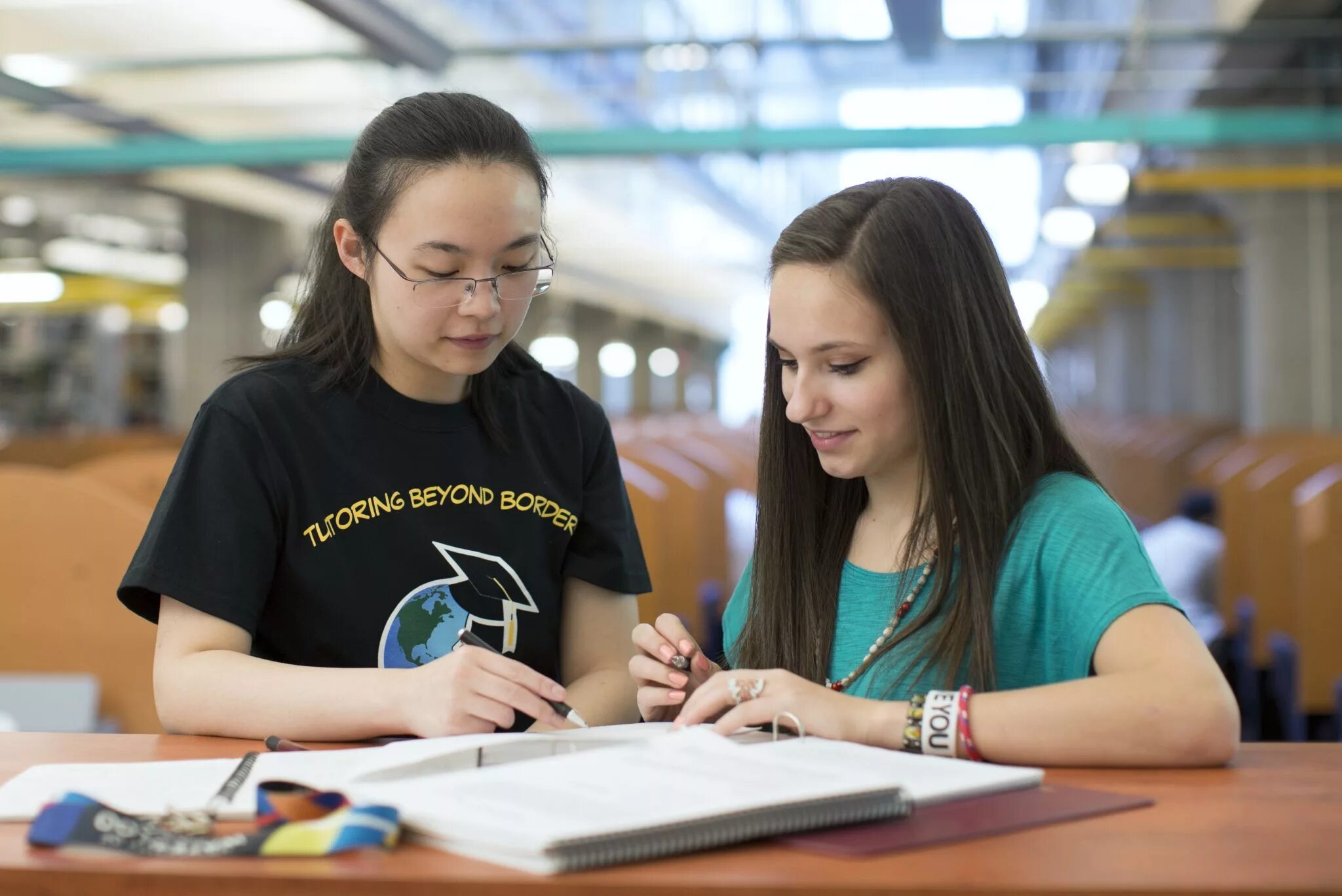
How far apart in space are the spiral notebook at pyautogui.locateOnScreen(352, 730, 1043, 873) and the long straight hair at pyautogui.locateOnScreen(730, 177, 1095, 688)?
348 millimetres

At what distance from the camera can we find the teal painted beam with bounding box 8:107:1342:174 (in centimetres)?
533

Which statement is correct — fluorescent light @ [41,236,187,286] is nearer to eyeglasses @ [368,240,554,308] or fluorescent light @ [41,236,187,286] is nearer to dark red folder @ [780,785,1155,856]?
eyeglasses @ [368,240,554,308]

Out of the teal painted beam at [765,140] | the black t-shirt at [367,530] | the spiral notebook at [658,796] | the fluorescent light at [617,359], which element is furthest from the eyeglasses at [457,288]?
the fluorescent light at [617,359]

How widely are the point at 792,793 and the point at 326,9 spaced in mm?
4262

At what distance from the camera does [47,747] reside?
1.20 m

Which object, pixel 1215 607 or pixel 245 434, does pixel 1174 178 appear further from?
pixel 245 434

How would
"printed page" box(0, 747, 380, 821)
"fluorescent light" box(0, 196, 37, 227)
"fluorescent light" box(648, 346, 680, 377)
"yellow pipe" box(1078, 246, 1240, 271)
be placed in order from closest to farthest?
1. "printed page" box(0, 747, 380, 821)
2. "yellow pipe" box(1078, 246, 1240, 271)
3. "fluorescent light" box(0, 196, 37, 227)
4. "fluorescent light" box(648, 346, 680, 377)

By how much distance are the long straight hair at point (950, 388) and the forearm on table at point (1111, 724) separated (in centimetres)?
18

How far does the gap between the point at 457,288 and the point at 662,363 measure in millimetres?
21859

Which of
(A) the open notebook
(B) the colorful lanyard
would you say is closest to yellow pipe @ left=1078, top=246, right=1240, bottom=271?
(A) the open notebook

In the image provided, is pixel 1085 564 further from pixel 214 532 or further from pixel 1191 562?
pixel 1191 562

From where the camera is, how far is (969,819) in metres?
0.87

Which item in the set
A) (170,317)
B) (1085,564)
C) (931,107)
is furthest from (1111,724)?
(170,317)

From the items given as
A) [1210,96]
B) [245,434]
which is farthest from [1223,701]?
[1210,96]
